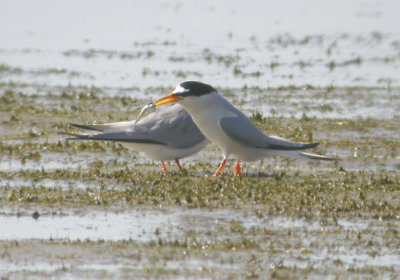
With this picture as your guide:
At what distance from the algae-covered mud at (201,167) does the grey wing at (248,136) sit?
34 centimetres

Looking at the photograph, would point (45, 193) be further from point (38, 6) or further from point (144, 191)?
point (38, 6)

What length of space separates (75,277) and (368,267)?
2.19 metres

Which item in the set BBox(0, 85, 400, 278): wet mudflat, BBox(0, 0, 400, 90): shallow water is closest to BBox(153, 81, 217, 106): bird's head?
BBox(0, 85, 400, 278): wet mudflat

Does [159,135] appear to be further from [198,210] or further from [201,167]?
[198,210]

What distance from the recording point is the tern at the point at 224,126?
35.6 feet

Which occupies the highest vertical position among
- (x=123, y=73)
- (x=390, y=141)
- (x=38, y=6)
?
(x=38, y=6)

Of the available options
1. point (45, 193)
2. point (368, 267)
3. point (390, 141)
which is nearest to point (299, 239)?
point (368, 267)

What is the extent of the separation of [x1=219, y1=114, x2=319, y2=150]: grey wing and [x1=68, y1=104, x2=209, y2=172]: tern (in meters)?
0.67

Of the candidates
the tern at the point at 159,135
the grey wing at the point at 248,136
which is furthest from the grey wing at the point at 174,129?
the grey wing at the point at 248,136

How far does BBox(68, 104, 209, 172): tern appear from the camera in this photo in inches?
446

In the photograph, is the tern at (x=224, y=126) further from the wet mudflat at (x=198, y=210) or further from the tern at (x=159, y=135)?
the tern at (x=159, y=135)

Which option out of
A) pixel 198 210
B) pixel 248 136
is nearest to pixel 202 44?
pixel 248 136

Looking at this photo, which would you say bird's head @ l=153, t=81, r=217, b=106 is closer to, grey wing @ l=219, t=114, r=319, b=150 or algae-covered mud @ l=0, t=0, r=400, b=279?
grey wing @ l=219, t=114, r=319, b=150

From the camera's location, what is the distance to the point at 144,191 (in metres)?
9.91
